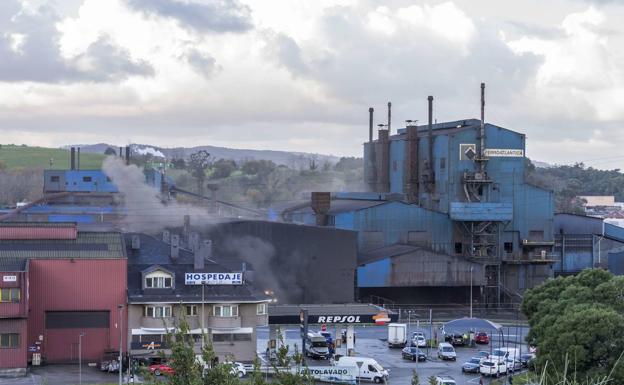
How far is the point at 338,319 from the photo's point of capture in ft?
171

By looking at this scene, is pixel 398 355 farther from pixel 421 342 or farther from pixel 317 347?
pixel 317 347

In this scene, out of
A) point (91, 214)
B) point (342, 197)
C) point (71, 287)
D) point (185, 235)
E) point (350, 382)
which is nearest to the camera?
point (350, 382)

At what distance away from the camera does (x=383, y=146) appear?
97.4 meters

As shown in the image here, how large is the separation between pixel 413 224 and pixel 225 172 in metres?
103

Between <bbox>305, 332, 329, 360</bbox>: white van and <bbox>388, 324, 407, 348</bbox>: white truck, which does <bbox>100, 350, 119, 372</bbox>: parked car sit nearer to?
<bbox>305, 332, 329, 360</bbox>: white van

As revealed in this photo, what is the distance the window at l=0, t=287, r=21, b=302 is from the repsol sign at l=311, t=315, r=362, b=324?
44.5 feet

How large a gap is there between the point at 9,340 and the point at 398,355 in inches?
739

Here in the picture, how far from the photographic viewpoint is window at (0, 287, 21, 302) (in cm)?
4797

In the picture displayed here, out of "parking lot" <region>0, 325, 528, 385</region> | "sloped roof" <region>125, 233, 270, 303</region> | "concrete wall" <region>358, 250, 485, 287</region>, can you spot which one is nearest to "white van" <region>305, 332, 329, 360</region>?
"parking lot" <region>0, 325, 528, 385</region>

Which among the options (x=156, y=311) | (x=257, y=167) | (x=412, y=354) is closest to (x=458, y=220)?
(x=412, y=354)

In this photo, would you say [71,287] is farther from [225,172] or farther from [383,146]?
[225,172]

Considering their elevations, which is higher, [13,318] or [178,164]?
[178,164]

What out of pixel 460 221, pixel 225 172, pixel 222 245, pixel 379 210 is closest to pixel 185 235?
pixel 222 245

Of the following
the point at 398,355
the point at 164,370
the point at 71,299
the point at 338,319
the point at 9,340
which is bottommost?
the point at 398,355
